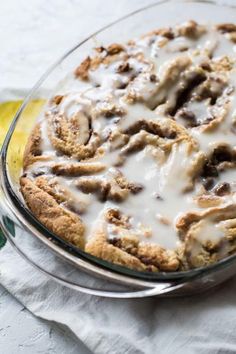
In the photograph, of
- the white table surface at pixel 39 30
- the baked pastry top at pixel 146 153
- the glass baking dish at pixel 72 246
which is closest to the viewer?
the glass baking dish at pixel 72 246

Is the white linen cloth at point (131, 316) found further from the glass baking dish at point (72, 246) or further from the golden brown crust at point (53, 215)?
the golden brown crust at point (53, 215)

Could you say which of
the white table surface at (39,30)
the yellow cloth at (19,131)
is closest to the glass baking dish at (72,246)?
the yellow cloth at (19,131)

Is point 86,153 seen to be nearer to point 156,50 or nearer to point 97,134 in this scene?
point 97,134

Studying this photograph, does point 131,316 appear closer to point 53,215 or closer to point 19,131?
point 53,215

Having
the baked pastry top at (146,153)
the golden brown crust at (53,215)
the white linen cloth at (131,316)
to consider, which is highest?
the baked pastry top at (146,153)

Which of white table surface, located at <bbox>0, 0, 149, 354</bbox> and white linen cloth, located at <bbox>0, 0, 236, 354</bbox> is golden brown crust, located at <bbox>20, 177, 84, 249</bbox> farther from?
white table surface, located at <bbox>0, 0, 149, 354</bbox>

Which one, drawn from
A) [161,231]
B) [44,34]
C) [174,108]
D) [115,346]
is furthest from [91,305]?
[44,34]
